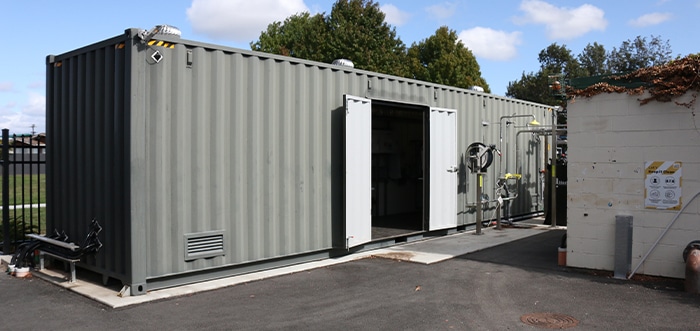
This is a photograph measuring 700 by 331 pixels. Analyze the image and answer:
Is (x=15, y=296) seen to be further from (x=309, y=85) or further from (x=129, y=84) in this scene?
(x=309, y=85)

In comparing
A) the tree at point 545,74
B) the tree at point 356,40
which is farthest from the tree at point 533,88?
the tree at point 356,40

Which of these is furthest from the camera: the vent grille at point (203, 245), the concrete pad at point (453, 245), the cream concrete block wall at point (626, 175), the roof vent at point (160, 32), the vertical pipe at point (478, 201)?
the vertical pipe at point (478, 201)

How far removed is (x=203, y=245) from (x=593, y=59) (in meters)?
58.3

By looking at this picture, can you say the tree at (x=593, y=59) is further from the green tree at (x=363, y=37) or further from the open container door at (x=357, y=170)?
the open container door at (x=357, y=170)

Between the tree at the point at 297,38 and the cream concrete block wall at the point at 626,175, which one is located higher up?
the tree at the point at 297,38

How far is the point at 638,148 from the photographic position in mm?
7098

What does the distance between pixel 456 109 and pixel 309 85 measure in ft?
13.3

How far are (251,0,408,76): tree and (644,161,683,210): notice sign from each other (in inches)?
897

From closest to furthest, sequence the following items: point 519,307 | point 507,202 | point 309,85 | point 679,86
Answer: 1. point 519,307
2. point 679,86
3. point 309,85
4. point 507,202

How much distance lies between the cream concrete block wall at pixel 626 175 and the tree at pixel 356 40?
872 inches

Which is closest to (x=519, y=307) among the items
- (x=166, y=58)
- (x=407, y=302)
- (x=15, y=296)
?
(x=407, y=302)

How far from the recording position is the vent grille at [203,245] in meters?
6.54

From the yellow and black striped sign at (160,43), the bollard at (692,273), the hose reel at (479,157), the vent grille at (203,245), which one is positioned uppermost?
the yellow and black striped sign at (160,43)

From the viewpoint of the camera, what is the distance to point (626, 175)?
7184mm
